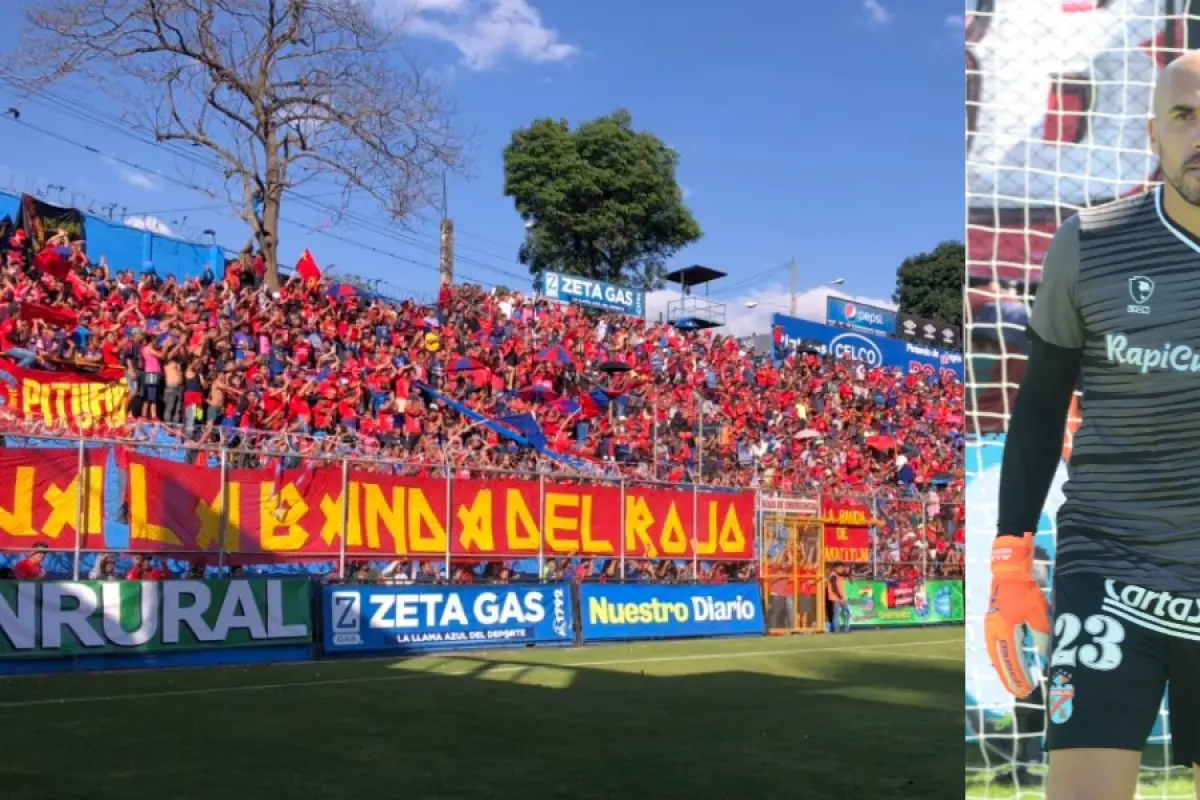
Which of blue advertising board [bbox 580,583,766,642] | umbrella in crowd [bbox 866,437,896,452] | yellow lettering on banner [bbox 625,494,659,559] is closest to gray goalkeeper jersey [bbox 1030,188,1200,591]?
blue advertising board [bbox 580,583,766,642]

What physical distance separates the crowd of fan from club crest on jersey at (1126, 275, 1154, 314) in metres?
14.1

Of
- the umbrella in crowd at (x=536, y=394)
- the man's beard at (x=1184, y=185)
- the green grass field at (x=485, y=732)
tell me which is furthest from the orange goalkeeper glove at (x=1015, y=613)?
the umbrella in crowd at (x=536, y=394)

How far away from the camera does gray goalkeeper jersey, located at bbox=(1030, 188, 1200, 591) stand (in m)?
4.40

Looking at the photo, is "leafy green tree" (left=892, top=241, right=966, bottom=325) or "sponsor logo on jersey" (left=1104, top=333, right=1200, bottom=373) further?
"leafy green tree" (left=892, top=241, right=966, bottom=325)

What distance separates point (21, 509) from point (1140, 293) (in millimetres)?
13408

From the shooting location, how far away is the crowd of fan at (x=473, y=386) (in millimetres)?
19594

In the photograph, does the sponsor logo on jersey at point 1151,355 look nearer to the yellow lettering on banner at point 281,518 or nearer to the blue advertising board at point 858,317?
the yellow lettering on banner at point 281,518

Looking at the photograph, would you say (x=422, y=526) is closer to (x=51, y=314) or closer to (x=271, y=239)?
(x=51, y=314)

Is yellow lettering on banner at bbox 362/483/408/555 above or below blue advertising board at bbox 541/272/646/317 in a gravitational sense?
below

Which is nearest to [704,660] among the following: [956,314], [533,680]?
[533,680]

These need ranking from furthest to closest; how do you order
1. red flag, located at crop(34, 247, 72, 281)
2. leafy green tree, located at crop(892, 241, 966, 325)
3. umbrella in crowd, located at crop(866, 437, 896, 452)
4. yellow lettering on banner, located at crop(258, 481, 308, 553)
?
leafy green tree, located at crop(892, 241, 966, 325)
umbrella in crowd, located at crop(866, 437, 896, 452)
red flag, located at crop(34, 247, 72, 281)
yellow lettering on banner, located at crop(258, 481, 308, 553)

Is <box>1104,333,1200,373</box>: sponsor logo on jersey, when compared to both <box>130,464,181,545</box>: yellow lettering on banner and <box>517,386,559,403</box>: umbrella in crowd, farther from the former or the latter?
<box>517,386,559,403</box>: umbrella in crowd

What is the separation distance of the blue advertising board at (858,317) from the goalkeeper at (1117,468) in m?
55.1

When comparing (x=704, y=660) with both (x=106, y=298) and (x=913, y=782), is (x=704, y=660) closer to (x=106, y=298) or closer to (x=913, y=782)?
(x=913, y=782)
